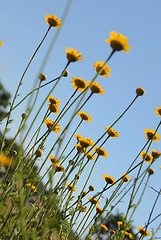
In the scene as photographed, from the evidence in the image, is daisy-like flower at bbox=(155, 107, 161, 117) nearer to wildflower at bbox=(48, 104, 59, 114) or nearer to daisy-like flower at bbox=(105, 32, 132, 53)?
wildflower at bbox=(48, 104, 59, 114)

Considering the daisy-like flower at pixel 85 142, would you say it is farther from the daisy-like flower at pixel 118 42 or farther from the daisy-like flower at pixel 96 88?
the daisy-like flower at pixel 118 42

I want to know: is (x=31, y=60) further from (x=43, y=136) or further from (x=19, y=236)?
(x=19, y=236)

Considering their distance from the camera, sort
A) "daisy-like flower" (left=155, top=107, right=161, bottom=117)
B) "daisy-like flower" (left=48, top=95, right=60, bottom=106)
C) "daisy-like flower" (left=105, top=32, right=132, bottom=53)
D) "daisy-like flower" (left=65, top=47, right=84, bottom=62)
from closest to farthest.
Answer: "daisy-like flower" (left=105, top=32, right=132, bottom=53)
"daisy-like flower" (left=65, top=47, right=84, bottom=62)
"daisy-like flower" (left=155, top=107, right=161, bottom=117)
"daisy-like flower" (left=48, top=95, right=60, bottom=106)

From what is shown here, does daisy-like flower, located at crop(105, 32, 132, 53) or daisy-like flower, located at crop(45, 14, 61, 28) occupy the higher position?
daisy-like flower, located at crop(45, 14, 61, 28)

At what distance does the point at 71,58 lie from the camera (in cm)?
216

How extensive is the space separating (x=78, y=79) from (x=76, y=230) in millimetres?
1503

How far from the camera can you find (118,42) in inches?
64.4

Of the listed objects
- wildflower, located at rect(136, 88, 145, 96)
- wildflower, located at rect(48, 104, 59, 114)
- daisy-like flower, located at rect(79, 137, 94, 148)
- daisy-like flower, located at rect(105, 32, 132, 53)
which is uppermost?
wildflower, located at rect(136, 88, 145, 96)

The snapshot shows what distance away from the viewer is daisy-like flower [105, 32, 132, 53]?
164cm

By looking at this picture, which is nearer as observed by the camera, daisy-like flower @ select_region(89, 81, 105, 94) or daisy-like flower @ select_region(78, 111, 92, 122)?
daisy-like flower @ select_region(89, 81, 105, 94)

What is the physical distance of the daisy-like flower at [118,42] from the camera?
164 centimetres

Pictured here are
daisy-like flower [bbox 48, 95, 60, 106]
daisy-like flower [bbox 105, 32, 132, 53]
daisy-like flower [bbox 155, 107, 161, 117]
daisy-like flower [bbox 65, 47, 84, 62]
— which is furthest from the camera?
daisy-like flower [bbox 48, 95, 60, 106]

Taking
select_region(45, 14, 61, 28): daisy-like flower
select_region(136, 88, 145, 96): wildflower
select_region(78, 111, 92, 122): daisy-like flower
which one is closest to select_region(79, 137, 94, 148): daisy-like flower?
select_region(78, 111, 92, 122): daisy-like flower

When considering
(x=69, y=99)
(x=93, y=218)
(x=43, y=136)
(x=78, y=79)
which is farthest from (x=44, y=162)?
(x=93, y=218)
